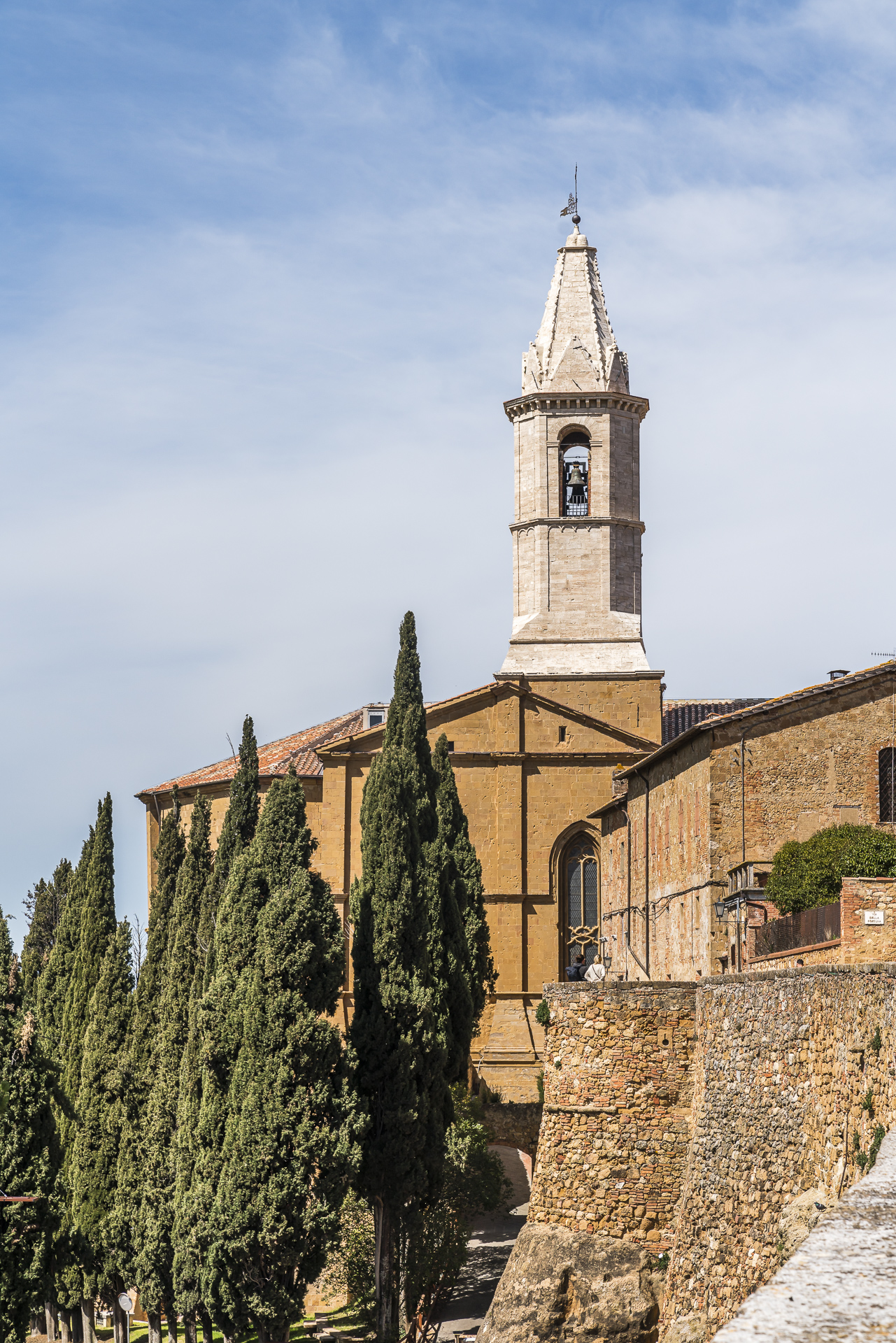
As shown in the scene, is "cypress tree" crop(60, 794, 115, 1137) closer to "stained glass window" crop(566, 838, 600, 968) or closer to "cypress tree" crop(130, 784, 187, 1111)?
"cypress tree" crop(130, 784, 187, 1111)

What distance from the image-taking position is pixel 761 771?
2519 cm

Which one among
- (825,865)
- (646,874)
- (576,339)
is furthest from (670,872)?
(576,339)

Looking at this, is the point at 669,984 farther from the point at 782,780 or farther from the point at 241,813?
the point at 241,813

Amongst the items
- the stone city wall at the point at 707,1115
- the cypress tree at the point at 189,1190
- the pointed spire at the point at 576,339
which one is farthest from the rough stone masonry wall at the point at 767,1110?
the pointed spire at the point at 576,339

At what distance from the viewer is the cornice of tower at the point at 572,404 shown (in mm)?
45562

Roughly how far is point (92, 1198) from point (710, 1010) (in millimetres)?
12853

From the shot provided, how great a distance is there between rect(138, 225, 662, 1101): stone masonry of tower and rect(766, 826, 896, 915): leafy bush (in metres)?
18.1

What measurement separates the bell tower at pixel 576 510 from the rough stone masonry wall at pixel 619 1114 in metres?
24.2

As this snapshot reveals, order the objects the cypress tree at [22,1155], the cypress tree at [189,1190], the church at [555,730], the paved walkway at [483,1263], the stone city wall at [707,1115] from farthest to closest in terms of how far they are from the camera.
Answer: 1. the church at [555,730]
2. the paved walkway at [483,1263]
3. the cypress tree at [189,1190]
4. the cypress tree at [22,1155]
5. the stone city wall at [707,1115]

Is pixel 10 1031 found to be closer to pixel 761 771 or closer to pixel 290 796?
pixel 290 796

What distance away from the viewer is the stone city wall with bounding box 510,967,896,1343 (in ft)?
42.1

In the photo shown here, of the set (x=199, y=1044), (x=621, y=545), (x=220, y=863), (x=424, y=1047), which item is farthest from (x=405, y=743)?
(x=621, y=545)

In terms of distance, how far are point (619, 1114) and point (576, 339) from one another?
30805 mm

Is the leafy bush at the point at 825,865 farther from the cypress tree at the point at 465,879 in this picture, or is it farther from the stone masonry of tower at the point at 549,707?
the stone masonry of tower at the point at 549,707
